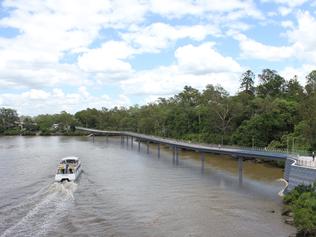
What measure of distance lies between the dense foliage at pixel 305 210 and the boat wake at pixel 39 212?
68.9ft

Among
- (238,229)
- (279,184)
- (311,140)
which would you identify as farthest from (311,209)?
(311,140)

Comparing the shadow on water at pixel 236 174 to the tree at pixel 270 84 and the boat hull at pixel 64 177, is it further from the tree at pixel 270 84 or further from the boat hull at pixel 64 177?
the tree at pixel 270 84

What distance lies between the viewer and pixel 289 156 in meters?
59.2

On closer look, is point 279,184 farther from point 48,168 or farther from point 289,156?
point 48,168

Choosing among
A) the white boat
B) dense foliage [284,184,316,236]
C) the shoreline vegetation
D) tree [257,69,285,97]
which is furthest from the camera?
tree [257,69,285,97]

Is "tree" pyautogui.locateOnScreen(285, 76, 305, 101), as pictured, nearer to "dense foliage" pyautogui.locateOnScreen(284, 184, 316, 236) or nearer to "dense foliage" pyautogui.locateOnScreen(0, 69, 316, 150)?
"dense foliage" pyautogui.locateOnScreen(0, 69, 316, 150)

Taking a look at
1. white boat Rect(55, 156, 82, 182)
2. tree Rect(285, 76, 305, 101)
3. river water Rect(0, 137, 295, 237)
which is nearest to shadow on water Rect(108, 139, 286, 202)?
river water Rect(0, 137, 295, 237)

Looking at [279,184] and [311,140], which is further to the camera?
[311,140]

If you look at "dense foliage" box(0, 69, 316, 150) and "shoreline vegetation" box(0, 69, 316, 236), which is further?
"dense foliage" box(0, 69, 316, 150)

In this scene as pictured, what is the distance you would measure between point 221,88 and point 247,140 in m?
27.8

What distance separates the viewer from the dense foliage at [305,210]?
118 feet

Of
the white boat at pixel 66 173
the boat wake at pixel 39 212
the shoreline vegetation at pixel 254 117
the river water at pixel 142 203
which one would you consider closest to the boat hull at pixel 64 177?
the white boat at pixel 66 173

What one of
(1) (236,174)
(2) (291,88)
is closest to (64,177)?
(1) (236,174)

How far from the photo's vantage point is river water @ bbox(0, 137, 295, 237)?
39344mm
